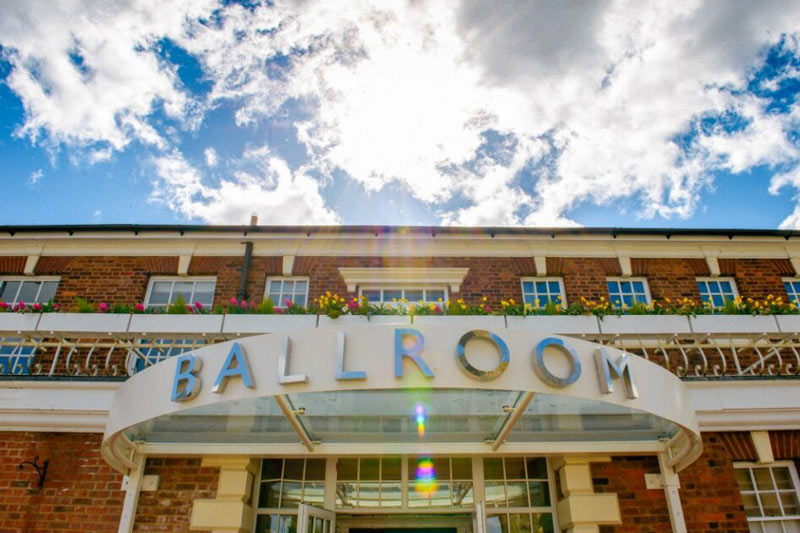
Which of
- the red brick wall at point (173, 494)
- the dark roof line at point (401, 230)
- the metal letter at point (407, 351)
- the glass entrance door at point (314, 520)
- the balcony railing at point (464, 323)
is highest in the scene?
the dark roof line at point (401, 230)

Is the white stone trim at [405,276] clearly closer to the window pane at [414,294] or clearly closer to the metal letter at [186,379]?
the window pane at [414,294]

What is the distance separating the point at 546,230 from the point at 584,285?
→ 4.42 ft

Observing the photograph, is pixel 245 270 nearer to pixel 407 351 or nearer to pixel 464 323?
pixel 464 323

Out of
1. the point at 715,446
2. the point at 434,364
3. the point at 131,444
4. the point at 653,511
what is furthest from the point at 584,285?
the point at 131,444

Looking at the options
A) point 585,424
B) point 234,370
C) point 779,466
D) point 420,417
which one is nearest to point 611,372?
point 585,424

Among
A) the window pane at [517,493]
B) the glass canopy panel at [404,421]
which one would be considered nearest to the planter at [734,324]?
the glass canopy panel at [404,421]

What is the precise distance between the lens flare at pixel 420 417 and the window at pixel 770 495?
467cm

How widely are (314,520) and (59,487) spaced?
367 cm

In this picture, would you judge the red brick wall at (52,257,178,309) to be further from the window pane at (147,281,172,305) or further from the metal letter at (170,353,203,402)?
the metal letter at (170,353,203,402)

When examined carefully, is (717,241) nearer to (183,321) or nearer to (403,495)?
(403,495)

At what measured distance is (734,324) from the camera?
663 cm

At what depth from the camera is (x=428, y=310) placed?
7410 millimetres

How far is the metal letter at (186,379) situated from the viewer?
14.2 ft

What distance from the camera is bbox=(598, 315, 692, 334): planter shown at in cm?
639
